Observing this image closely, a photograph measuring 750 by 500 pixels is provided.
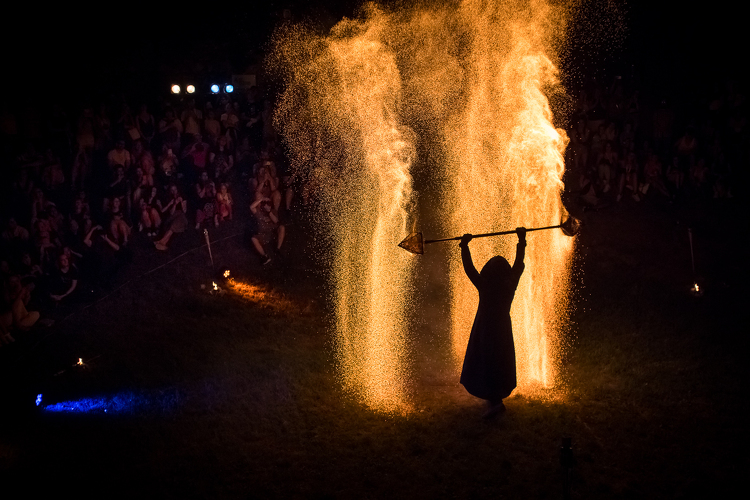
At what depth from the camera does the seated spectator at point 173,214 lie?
46.9ft

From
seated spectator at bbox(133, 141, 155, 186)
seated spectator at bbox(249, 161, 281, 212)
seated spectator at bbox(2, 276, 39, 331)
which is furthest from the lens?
seated spectator at bbox(249, 161, 281, 212)

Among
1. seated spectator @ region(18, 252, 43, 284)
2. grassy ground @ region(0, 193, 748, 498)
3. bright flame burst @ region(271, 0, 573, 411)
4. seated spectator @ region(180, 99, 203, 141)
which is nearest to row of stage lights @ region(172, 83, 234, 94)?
bright flame burst @ region(271, 0, 573, 411)

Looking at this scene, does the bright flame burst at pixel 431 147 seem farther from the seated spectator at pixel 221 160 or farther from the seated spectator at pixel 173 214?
the seated spectator at pixel 173 214

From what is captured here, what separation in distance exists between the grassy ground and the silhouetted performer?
0.40m

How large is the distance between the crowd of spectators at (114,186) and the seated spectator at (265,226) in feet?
0.08

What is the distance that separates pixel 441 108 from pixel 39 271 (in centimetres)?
1094

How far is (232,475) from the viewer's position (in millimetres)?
6898

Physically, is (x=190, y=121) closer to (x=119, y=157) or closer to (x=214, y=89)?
(x=119, y=157)

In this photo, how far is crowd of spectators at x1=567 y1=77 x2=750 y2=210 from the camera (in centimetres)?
1616

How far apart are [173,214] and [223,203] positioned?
3.99 ft

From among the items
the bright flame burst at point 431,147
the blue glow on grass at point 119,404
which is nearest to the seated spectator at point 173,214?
the bright flame burst at point 431,147

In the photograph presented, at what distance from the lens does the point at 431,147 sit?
1759 cm

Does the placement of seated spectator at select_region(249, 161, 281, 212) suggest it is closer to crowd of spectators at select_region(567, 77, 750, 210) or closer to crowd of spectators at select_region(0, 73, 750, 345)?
crowd of spectators at select_region(0, 73, 750, 345)

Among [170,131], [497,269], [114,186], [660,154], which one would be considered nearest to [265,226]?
[114,186]
